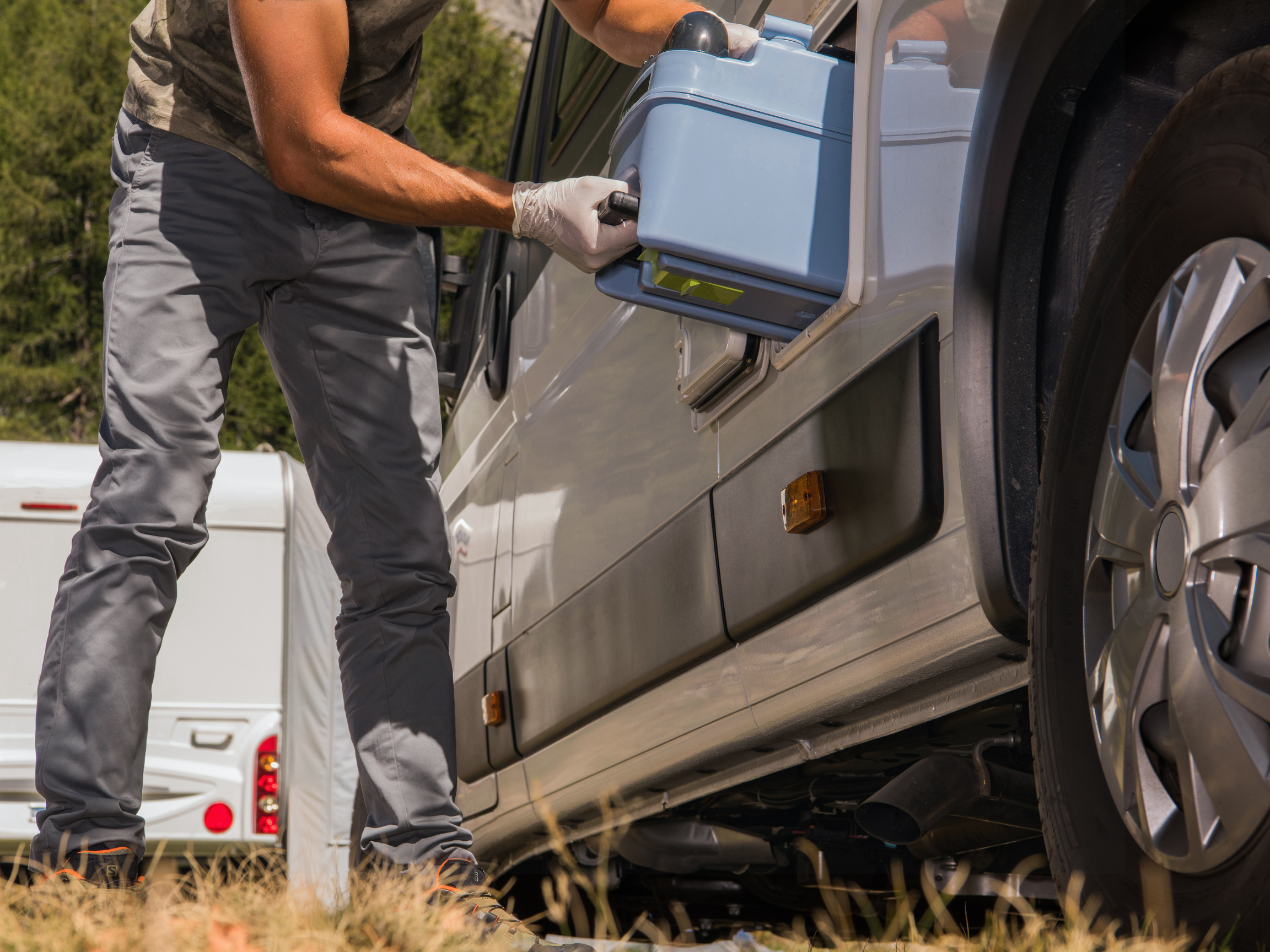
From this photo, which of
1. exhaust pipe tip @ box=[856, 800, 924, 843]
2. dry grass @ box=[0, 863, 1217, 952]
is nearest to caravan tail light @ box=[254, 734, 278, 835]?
dry grass @ box=[0, 863, 1217, 952]

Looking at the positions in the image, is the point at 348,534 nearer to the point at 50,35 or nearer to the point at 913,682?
the point at 913,682

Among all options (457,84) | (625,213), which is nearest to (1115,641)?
(625,213)

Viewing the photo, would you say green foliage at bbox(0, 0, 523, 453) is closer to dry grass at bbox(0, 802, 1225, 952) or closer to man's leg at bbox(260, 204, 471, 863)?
man's leg at bbox(260, 204, 471, 863)

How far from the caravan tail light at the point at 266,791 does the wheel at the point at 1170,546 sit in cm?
571

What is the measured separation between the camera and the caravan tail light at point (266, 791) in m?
6.29

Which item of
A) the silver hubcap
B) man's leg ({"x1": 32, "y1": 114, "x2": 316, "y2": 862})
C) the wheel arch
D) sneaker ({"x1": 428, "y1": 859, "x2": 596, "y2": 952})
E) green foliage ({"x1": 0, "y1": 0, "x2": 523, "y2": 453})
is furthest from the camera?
green foliage ({"x1": 0, "y1": 0, "x2": 523, "y2": 453})

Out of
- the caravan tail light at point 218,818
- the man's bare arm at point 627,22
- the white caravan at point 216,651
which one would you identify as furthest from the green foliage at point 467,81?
the man's bare arm at point 627,22

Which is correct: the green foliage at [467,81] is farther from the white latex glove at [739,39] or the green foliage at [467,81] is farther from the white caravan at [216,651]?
the white latex glove at [739,39]

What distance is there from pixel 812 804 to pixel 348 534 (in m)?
1.01

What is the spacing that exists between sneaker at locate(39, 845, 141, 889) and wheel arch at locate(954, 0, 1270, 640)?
1148 millimetres

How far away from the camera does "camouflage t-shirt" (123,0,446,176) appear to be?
1.94 m

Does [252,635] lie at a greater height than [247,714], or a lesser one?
greater

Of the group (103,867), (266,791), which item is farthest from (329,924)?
(266,791)

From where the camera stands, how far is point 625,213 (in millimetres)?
1658
